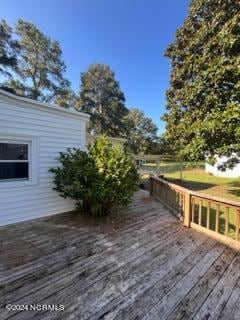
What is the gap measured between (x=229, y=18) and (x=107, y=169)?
7.69 m

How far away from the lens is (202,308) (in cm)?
214

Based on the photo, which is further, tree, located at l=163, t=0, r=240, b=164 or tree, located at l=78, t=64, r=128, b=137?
tree, located at l=78, t=64, r=128, b=137

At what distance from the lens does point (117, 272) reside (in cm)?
277

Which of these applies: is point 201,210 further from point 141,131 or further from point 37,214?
point 141,131

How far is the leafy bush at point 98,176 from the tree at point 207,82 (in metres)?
4.03

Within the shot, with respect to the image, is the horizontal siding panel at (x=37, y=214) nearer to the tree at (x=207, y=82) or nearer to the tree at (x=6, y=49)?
the tree at (x=207, y=82)

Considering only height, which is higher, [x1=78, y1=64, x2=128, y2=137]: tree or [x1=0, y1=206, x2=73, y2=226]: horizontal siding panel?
[x1=78, y1=64, x2=128, y2=137]: tree

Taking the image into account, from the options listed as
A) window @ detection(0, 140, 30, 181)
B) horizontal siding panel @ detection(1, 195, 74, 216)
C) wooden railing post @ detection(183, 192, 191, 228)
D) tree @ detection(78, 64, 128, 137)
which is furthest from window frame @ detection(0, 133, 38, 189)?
tree @ detection(78, 64, 128, 137)

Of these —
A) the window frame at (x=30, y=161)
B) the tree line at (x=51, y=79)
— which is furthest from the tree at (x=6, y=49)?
the window frame at (x=30, y=161)

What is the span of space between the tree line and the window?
11.0 m

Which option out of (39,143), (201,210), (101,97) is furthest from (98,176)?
(101,97)

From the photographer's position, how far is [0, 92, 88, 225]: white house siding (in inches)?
176

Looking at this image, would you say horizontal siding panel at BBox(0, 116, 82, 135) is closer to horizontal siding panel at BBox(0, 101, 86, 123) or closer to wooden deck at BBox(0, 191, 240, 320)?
horizontal siding panel at BBox(0, 101, 86, 123)

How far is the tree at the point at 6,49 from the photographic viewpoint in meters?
18.6
